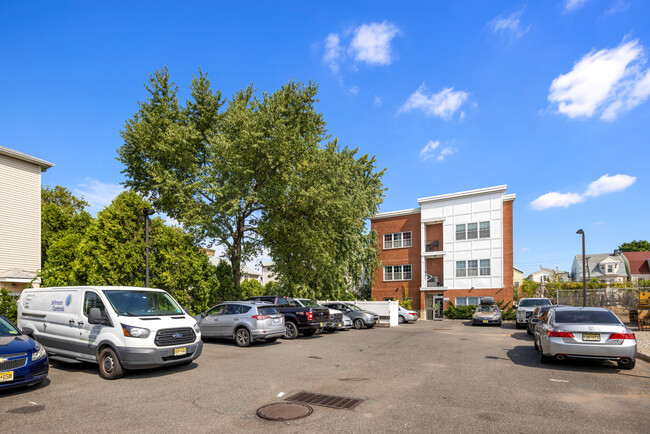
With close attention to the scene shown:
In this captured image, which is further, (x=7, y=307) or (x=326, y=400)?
(x=7, y=307)

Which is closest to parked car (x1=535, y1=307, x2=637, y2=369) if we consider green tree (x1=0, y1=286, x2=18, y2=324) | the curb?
the curb

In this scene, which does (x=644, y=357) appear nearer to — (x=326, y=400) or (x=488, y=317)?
(x=326, y=400)

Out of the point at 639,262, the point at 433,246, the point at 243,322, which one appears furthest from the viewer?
the point at 639,262

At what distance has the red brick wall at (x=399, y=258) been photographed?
137 ft

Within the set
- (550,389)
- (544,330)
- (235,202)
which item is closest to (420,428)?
(550,389)

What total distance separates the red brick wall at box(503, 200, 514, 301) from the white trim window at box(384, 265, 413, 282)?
29.7 feet

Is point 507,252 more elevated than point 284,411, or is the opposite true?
point 507,252

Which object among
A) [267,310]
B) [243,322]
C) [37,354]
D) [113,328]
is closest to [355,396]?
[113,328]

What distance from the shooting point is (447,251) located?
1577 inches

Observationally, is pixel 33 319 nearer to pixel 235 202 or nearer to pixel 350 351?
pixel 350 351

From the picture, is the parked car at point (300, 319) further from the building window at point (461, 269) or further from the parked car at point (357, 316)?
the building window at point (461, 269)

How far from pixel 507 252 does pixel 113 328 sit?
35.4 meters

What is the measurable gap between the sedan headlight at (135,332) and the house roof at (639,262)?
278 ft

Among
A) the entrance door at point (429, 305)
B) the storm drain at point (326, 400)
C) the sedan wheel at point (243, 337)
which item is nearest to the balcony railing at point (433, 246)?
the entrance door at point (429, 305)
